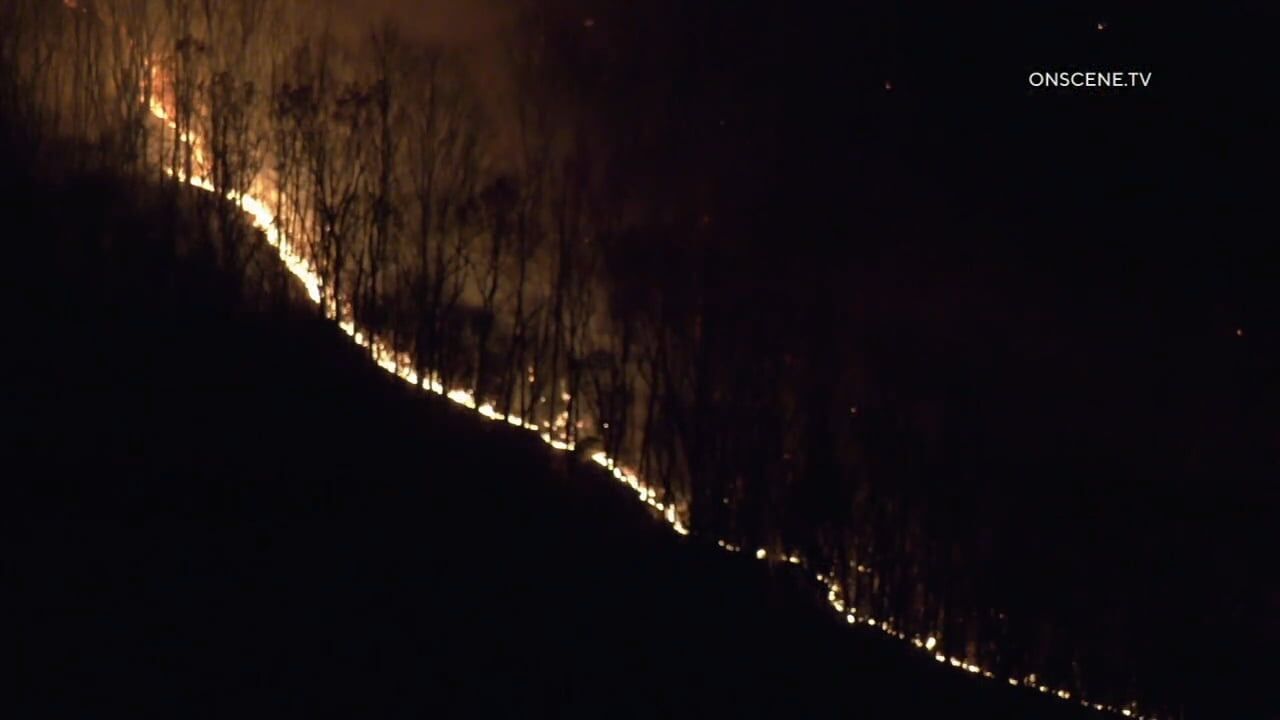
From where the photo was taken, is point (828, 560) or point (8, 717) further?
point (828, 560)

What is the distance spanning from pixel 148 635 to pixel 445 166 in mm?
12770

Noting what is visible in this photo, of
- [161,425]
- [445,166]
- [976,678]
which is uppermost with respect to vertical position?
[445,166]

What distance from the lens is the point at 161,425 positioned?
1833 cm

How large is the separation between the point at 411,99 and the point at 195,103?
2.78 m

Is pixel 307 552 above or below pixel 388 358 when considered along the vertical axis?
below

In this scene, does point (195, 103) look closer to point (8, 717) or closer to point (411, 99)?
point (411, 99)

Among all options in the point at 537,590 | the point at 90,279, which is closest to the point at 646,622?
the point at 537,590

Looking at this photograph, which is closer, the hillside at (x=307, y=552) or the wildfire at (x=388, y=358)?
the hillside at (x=307, y=552)

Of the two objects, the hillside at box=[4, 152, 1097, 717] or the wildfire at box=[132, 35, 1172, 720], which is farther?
the wildfire at box=[132, 35, 1172, 720]

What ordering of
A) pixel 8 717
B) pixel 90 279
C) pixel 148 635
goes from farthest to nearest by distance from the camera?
1. pixel 90 279
2. pixel 148 635
3. pixel 8 717

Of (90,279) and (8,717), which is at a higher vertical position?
(90,279)

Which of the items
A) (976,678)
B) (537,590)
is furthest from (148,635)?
(976,678)

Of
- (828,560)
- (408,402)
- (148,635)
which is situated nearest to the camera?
(148,635)

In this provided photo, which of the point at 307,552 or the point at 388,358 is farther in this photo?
the point at 388,358
